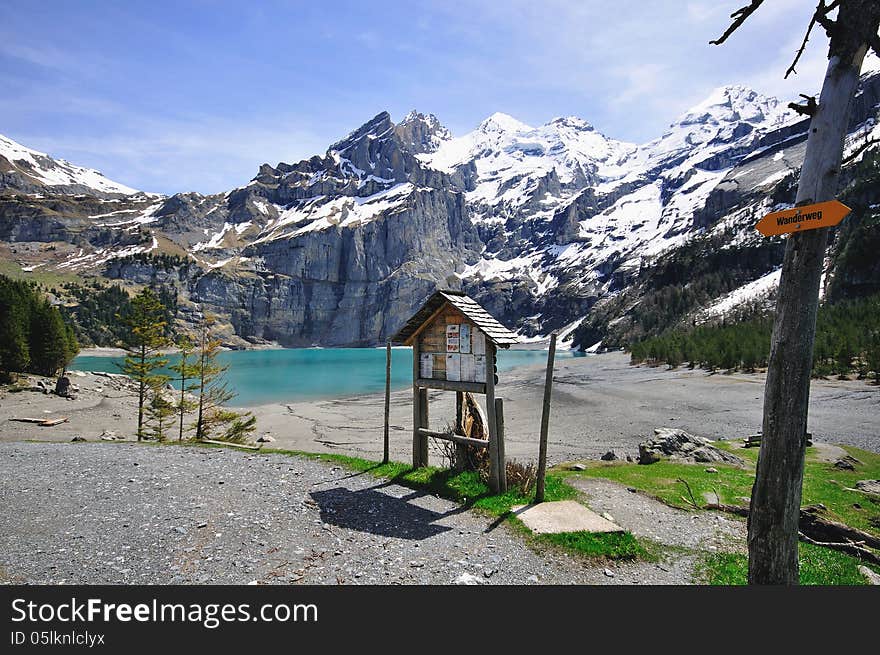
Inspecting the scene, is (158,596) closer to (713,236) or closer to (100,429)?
(100,429)

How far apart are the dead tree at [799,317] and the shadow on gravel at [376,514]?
5.84 meters

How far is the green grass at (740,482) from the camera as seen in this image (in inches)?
441

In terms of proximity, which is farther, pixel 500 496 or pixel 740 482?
pixel 740 482

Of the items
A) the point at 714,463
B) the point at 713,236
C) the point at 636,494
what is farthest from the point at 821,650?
the point at 713,236

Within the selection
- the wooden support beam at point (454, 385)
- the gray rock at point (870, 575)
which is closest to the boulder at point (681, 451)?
the wooden support beam at point (454, 385)

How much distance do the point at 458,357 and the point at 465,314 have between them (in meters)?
1.35

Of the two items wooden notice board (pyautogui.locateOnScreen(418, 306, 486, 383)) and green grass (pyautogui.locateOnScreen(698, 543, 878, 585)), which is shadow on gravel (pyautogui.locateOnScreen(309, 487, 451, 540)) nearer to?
wooden notice board (pyautogui.locateOnScreen(418, 306, 486, 383))

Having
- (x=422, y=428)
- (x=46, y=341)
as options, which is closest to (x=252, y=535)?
(x=422, y=428)

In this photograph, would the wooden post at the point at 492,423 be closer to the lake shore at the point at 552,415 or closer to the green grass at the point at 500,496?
the green grass at the point at 500,496

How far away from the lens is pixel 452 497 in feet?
38.5

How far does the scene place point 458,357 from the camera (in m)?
12.9

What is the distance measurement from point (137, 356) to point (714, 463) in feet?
94.6

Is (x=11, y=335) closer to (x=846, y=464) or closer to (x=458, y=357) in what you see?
(x=458, y=357)

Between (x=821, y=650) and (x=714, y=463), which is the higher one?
(x=821, y=650)
